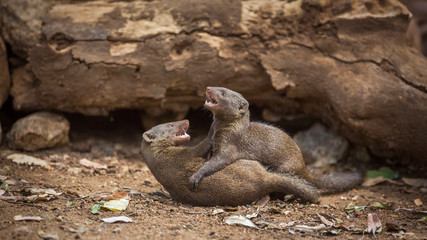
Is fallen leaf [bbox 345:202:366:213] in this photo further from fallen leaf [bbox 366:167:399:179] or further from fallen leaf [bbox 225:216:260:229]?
fallen leaf [bbox 366:167:399:179]

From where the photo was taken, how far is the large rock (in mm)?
6719

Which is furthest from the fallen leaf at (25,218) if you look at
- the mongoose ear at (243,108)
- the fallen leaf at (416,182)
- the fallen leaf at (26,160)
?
the fallen leaf at (416,182)

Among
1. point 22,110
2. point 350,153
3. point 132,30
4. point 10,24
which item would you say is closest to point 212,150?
point 132,30

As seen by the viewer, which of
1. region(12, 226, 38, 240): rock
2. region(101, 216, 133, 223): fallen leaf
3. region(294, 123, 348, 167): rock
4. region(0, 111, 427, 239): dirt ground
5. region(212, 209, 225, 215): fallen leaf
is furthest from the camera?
region(294, 123, 348, 167): rock

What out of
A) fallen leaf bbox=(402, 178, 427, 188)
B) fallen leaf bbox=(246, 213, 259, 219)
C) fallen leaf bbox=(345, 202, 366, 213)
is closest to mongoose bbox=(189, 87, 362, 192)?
fallen leaf bbox=(345, 202, 366, 213)

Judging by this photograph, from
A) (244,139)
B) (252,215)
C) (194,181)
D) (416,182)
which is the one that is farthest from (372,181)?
(194,181)

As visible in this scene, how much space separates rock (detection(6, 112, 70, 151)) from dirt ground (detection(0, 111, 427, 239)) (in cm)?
15

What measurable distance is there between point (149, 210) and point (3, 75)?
3.92m

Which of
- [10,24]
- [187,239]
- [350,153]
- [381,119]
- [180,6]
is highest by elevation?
[180,6]

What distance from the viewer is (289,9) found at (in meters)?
6.94

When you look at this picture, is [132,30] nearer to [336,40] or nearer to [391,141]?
[336,40]

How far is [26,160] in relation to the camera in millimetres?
6617

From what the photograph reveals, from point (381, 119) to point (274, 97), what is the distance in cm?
178

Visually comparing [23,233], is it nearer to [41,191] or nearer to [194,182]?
[41,191]
